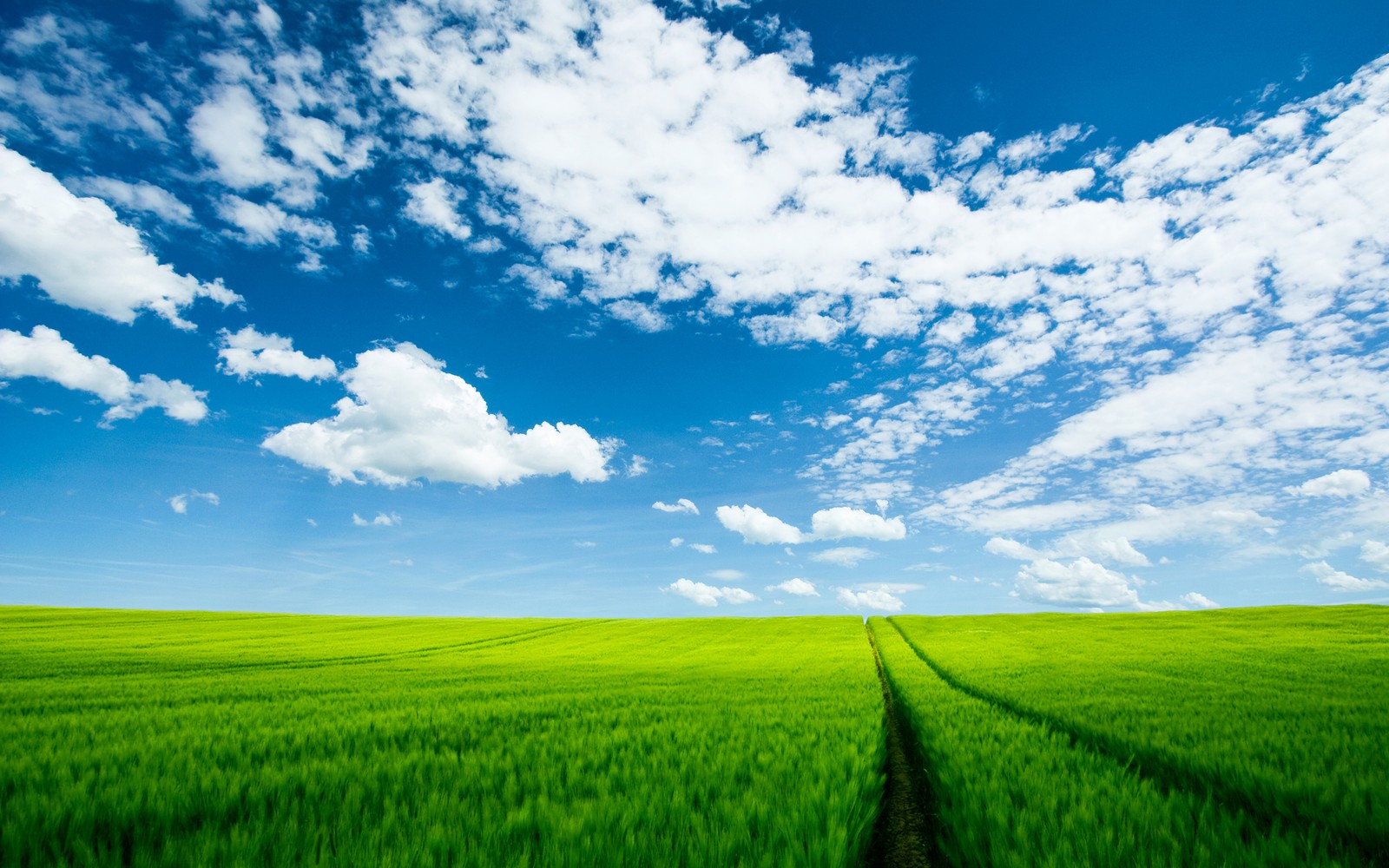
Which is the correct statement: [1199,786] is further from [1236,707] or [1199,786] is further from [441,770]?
[441,770]

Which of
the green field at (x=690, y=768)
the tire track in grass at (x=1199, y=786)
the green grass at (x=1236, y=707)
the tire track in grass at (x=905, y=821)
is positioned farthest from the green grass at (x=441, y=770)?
the green grass at (x=1236, y=707)

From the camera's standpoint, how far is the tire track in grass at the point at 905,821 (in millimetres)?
4945

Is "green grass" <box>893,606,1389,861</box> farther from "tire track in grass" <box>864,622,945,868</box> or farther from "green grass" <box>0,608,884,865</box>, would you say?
"green grass" <box>0,608,884,865</box>

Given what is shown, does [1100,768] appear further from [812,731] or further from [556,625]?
[556,625]

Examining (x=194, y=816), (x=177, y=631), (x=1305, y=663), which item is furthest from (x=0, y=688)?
(x=1305, y=663)

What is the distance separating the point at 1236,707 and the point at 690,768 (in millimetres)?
9207

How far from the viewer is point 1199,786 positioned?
5.50 meters

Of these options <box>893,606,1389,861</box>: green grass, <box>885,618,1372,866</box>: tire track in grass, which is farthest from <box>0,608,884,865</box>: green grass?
<box>893,606,1389,861</box>: green grass

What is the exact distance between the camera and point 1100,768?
224 inches

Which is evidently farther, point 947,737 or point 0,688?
point 0,688

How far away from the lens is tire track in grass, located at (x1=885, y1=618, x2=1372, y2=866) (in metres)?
3.86

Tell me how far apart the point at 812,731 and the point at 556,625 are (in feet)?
159

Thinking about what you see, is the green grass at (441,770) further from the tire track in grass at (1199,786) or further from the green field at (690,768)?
the tire track in grass at (1199,786)

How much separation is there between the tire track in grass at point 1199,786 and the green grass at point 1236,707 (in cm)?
2
